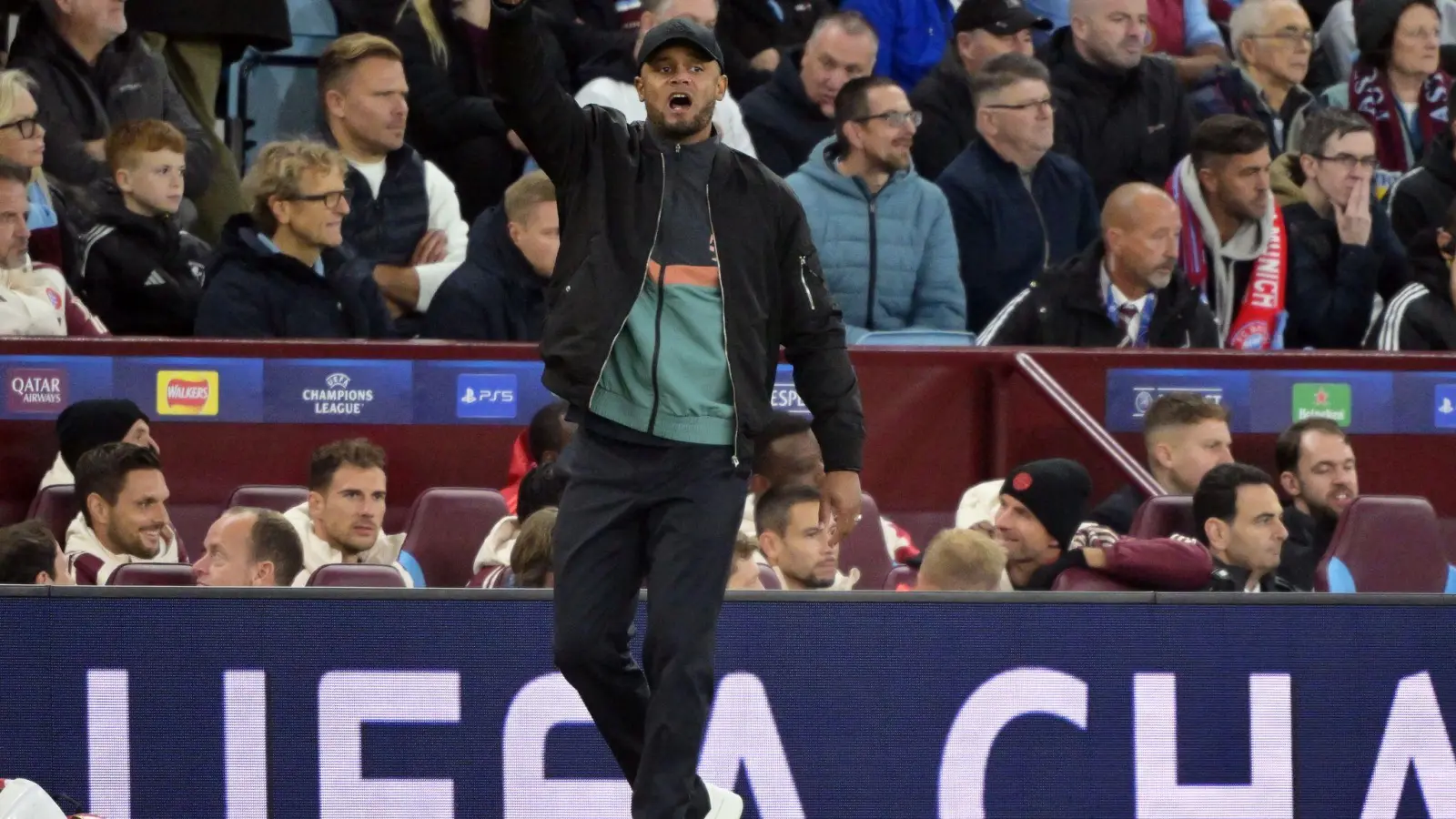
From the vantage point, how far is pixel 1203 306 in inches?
368

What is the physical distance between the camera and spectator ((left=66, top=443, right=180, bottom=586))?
24.7 ft

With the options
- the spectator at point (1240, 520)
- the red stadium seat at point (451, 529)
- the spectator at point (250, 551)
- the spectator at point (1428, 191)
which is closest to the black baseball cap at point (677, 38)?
the spectator at point (250, 551)

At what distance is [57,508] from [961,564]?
3.05 m

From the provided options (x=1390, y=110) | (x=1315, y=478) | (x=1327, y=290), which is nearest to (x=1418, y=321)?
(x=1327, y=290)

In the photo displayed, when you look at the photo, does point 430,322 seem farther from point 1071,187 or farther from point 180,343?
point 1071,187

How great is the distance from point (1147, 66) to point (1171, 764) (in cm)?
562

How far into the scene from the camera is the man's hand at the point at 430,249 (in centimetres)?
935

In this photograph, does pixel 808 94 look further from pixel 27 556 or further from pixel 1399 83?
pixel 27 556

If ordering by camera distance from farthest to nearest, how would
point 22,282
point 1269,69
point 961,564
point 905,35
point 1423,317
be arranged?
1. point 1269,69
2. point 905,35
3. point 1423,317
4. point 22,282
5. point 961,564

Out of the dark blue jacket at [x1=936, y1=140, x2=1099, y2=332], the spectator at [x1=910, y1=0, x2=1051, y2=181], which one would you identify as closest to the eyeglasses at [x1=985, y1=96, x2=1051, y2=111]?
the dark blue jacket at [x1=936, y1=140, x2=1099, y2=332]

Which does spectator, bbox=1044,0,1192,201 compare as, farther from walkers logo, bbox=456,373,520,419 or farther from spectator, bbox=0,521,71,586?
spectator, bbox=0,521,71,586

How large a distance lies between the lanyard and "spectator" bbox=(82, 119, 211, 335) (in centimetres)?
340

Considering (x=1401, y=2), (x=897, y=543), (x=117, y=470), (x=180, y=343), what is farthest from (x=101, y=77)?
(x=1401, y=2)

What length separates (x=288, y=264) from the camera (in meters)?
8.60
